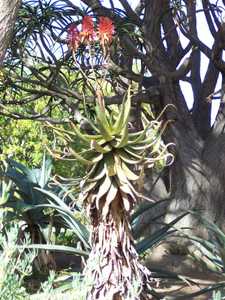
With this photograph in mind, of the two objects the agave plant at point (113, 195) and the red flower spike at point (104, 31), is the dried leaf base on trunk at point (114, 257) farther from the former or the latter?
the red flower spike at point (104, 31)

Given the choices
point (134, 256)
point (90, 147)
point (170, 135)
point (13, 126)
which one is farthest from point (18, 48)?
point (13, 126)

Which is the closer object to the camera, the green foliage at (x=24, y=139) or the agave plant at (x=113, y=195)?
the agave plant at (x=113, y=195)

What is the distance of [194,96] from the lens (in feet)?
33.0

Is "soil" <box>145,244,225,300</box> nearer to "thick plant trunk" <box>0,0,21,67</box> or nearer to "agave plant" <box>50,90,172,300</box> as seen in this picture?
"agave plant" <box>50,90,172,300</box>

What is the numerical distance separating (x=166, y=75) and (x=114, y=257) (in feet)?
13.7

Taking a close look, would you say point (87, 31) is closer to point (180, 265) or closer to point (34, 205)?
point (34, 205)

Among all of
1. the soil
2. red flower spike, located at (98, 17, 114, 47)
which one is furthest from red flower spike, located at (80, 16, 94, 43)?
the soil

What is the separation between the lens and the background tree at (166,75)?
8.29 metres

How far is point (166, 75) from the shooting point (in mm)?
8734

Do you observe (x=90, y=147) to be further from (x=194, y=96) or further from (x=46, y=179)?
(x=194, y=96)

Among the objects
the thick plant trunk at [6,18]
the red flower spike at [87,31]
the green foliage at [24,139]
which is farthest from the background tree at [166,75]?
the green foliage at [24,139]

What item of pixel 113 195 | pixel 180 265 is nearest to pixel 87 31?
pixel 113 195

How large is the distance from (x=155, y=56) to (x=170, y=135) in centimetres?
128

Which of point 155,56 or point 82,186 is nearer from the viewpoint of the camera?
point 82,186
